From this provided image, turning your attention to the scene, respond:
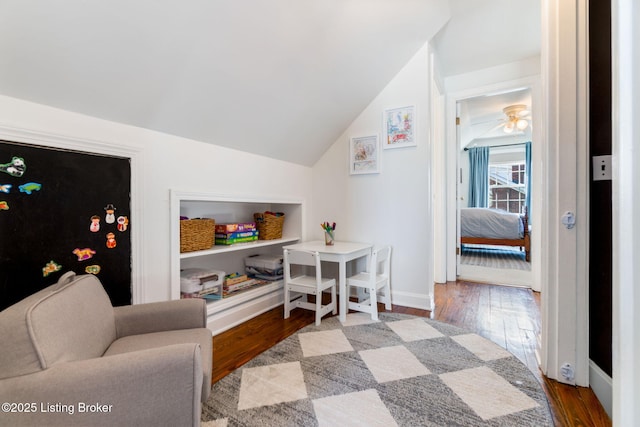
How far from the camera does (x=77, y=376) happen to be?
32.0 inches

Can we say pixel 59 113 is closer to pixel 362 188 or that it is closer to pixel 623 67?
pixel 623 67

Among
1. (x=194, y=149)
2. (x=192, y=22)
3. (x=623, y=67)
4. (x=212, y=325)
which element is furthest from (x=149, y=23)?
(x=212, y=325)

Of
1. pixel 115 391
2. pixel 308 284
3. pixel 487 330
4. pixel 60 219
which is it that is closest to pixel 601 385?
pixel 487 330

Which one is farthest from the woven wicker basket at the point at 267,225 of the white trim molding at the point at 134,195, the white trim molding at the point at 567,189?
the white trim molding at the point at 567,189

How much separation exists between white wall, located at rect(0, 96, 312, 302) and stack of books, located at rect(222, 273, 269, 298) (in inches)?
21.2

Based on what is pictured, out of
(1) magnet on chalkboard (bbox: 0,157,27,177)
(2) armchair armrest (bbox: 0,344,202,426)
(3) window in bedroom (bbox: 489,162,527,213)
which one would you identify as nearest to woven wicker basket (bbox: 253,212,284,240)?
(1) magnet on chalkboard (bbox: 0,157,27,177)

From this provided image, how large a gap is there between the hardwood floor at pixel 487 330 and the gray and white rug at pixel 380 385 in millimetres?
82

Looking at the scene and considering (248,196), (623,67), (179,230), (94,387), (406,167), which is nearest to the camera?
(623,67)

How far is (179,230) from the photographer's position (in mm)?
1821

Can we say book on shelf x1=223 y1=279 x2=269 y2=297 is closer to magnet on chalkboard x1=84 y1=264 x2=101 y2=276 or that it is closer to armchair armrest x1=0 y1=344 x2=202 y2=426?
magnet on chalkboard x1=84 y1=264 x2=101 y2=276

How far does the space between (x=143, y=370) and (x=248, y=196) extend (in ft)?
5.18

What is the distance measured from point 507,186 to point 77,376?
843 centimetres

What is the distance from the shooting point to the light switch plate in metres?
1.29

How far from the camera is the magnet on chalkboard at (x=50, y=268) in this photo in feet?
4.21
